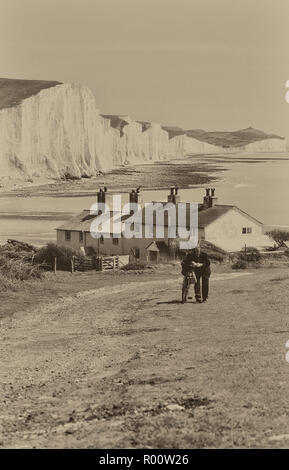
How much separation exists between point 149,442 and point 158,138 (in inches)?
5772

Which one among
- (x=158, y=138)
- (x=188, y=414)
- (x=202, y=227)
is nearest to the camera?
(x=188, y=414)

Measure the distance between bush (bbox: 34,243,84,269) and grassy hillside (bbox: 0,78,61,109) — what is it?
63463mm

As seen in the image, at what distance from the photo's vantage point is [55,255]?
42250mm

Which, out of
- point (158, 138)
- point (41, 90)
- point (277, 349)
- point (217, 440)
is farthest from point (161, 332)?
point (158, 138)

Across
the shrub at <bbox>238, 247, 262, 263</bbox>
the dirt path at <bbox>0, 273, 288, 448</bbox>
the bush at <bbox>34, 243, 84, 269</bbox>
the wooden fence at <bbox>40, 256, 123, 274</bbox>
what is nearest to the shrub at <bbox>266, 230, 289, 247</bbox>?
the shrub at <bbox>238, 247, 262, 263</bbox>

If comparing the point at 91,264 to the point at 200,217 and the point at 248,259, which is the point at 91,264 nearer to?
the point at 200,217

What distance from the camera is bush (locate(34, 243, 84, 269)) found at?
138ft

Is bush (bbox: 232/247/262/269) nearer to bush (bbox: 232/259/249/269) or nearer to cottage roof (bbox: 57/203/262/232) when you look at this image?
bush (bbox: 232/259/249/269)

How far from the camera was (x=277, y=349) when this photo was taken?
14414 millimetres

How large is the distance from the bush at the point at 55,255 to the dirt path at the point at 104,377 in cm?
1752

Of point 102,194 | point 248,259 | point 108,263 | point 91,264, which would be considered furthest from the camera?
point 102,194

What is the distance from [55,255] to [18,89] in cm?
7364

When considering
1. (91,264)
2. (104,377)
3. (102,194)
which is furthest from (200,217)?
(104,377)
